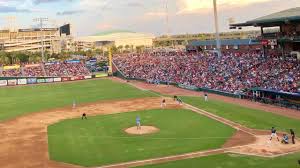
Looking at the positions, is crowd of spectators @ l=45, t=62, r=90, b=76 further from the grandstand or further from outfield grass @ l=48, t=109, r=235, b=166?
outfield grass @ l=48, t=109, r=235, b=166

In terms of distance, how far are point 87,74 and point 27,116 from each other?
54750 millimetres

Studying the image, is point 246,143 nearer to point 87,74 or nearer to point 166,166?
point 166,166

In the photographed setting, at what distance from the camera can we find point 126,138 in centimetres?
3278

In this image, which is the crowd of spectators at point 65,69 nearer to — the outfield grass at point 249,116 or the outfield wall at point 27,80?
the outfield wall at point 27,80

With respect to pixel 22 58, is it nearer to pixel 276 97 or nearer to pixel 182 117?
pixel 182 117

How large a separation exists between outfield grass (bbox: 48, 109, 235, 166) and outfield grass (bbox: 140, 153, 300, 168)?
2.30 m

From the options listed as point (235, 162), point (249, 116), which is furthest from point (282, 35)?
point (235, 162)

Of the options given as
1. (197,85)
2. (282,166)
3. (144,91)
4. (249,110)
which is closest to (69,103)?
(144,91)

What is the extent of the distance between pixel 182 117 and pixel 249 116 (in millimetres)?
6893

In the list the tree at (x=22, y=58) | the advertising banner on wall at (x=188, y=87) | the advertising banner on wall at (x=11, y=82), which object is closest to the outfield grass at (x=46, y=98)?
the advertising banner on wall at (x=188, y=87)

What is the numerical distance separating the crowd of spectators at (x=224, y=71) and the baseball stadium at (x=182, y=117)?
235 millimetres

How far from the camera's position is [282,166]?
23.2 m

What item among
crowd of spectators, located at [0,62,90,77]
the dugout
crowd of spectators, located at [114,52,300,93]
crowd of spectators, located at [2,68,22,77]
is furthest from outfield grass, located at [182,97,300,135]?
crowd of spectators, located at [2,68,22,77]

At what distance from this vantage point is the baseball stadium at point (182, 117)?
27.0 meters
